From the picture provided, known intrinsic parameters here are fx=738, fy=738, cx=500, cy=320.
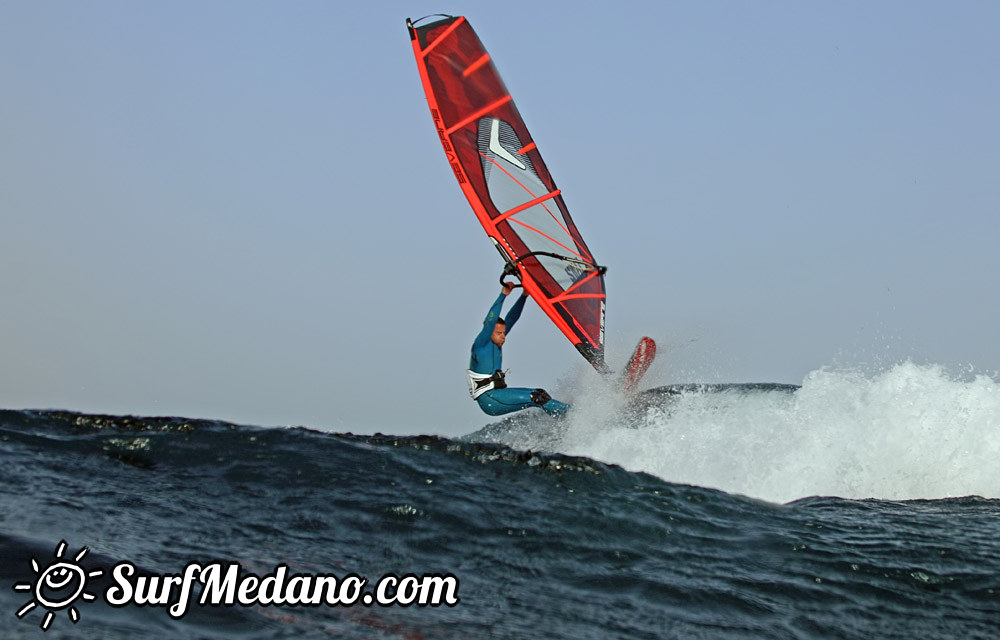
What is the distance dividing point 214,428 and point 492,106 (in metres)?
7.57

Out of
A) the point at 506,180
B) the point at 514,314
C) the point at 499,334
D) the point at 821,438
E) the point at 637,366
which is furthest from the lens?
the point at 506,180

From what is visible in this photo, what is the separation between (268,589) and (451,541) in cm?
Answer: 125

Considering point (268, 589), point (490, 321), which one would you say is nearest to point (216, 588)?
point (268, 589)

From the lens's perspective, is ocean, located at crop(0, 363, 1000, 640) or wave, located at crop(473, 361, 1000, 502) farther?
wave, located at crop(473, 361, 1000, 502)

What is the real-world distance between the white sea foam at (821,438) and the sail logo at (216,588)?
16.6 ft

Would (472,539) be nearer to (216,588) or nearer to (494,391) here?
(216,588)

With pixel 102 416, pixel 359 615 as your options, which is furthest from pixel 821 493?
pixel 102 416

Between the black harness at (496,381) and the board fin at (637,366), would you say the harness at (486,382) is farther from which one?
the board fin at (637,366)

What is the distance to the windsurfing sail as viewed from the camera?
35.8 feet

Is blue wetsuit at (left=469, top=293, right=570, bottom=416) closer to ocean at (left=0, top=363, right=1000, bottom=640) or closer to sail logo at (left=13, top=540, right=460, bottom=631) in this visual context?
ocean at (left=0, top=363, right=1000, bottom=640)

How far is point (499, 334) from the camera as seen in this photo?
9273 millimetres

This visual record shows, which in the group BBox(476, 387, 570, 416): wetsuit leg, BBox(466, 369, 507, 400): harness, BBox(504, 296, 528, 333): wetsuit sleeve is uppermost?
BBox(504, 296, 528, 333): wetsuit sleeve

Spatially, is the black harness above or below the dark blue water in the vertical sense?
above

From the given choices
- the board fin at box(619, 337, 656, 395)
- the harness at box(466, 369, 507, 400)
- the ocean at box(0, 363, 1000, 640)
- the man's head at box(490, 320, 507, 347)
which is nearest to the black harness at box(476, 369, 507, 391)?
the harness at box(466, 369, 507, 400)
